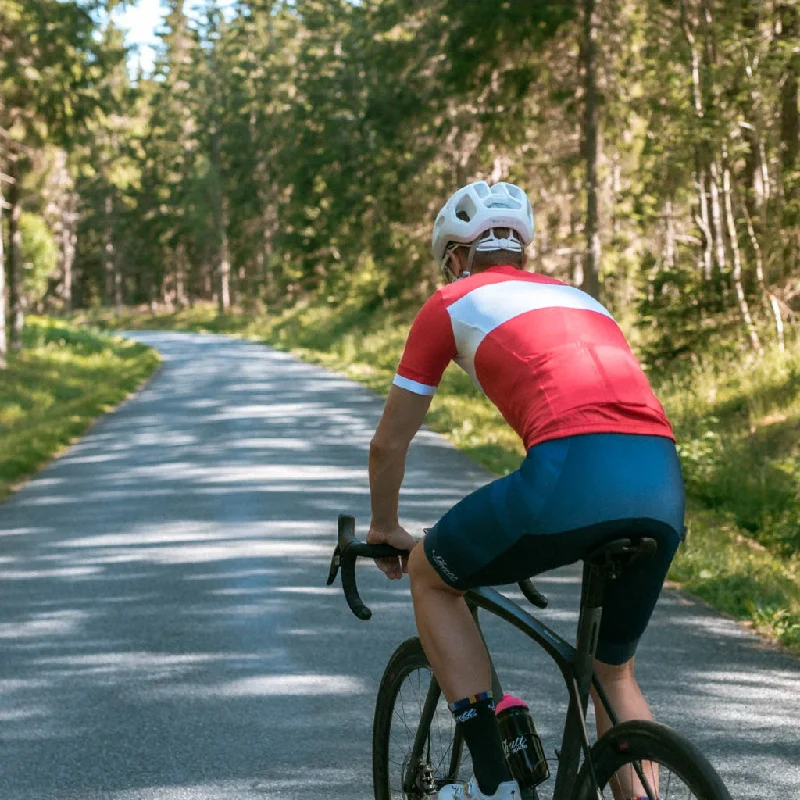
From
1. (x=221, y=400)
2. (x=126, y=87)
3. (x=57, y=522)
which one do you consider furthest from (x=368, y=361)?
(x=57, y=522)

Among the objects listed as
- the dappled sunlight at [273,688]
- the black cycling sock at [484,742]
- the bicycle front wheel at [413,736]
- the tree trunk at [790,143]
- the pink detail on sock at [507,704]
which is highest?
the tree trunk at [790,143]

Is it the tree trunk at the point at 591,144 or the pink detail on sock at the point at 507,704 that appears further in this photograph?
the tree trunk at the point at 591,144

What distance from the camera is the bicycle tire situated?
2.89m

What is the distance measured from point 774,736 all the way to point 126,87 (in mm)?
28707

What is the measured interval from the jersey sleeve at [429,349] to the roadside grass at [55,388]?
11.0m

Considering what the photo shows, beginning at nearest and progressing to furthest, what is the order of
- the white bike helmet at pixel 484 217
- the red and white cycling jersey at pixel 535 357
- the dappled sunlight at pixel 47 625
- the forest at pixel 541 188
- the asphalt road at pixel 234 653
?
the red and white cycling jersey at pixel 535 357
the white bike helmet at pixel 484 217
the asphalt road at pixel 234 653
the dappled sunlight at pixel 47 625
the forest at pixel 541 188

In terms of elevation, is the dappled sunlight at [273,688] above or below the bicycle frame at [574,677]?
below

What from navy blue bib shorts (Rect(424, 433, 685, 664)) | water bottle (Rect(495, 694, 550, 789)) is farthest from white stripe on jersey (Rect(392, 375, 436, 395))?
water bottle (Rect(495, 694, 550, 789))

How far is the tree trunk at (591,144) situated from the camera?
899 inches

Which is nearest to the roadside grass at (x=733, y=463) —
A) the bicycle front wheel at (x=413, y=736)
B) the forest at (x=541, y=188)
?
the forest at (x=541, y=188)

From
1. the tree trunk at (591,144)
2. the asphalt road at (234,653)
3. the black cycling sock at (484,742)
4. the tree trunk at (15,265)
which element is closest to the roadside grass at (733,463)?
the asphalt road at (234,653)

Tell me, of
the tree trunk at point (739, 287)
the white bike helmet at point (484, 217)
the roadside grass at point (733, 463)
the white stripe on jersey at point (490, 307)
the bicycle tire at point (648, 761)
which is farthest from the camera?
the tree trunk at point (739, 287)

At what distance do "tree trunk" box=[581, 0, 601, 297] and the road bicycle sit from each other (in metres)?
19.0

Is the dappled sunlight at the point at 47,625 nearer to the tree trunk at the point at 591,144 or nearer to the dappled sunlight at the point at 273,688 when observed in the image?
the dappled sunlight at the point at 273,688
